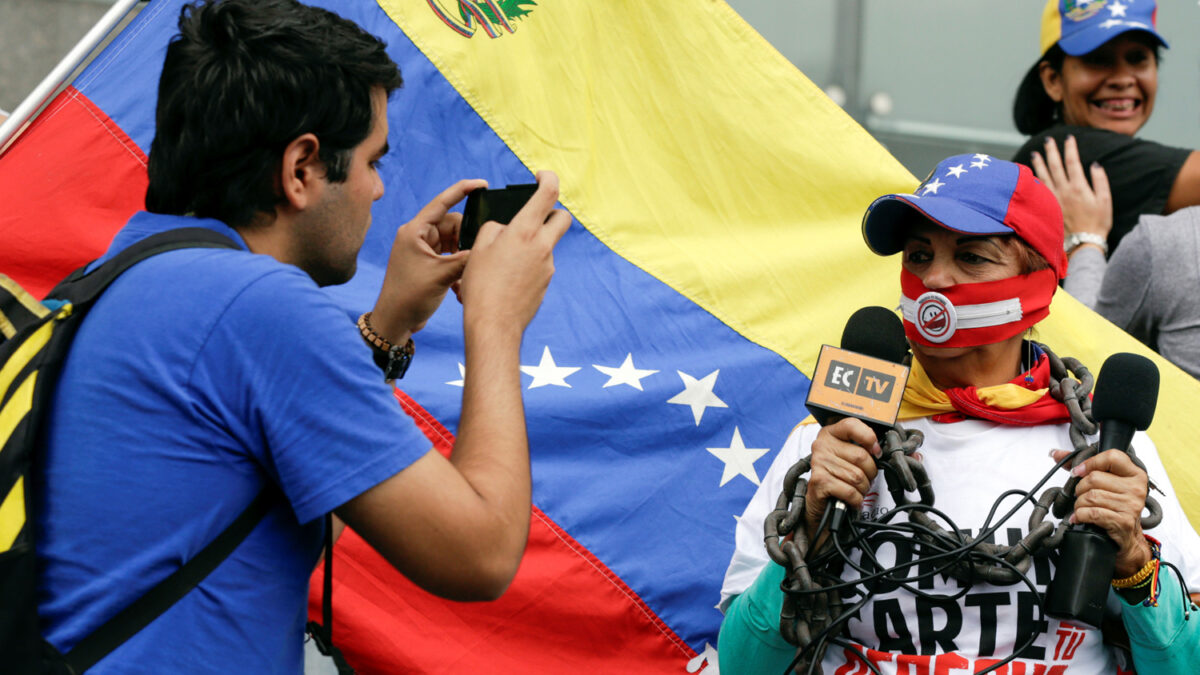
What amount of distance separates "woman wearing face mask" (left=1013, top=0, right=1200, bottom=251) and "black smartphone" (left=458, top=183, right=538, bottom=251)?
217 cm

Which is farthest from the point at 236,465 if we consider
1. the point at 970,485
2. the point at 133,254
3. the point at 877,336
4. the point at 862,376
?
the point at 970,485

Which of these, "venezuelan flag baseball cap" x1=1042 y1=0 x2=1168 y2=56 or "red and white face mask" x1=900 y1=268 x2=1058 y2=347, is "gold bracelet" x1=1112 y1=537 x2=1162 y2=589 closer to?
"red and white face mask" x1=900 y1=268 x2=1058 y2=347

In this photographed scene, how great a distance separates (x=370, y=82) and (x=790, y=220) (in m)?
1.93

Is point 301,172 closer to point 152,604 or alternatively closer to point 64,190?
point 152,604

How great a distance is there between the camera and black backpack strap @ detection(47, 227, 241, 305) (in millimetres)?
1552

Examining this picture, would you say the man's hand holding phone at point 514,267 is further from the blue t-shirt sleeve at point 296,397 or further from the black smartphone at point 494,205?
the blue t-shirt sleeve at point 296,397

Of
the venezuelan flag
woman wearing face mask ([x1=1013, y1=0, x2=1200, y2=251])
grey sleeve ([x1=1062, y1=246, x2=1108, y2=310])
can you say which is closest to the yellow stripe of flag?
the venezuelan flag

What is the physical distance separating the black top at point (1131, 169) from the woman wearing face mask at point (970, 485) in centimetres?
129

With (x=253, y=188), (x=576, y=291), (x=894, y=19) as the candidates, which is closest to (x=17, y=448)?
(x=253, y=188)

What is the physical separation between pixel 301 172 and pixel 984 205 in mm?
1364

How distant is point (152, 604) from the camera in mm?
1490

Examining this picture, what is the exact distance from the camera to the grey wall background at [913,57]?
198 inches

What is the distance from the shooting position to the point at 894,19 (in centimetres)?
534

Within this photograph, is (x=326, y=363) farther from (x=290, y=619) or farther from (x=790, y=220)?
(x=790, y=220)
